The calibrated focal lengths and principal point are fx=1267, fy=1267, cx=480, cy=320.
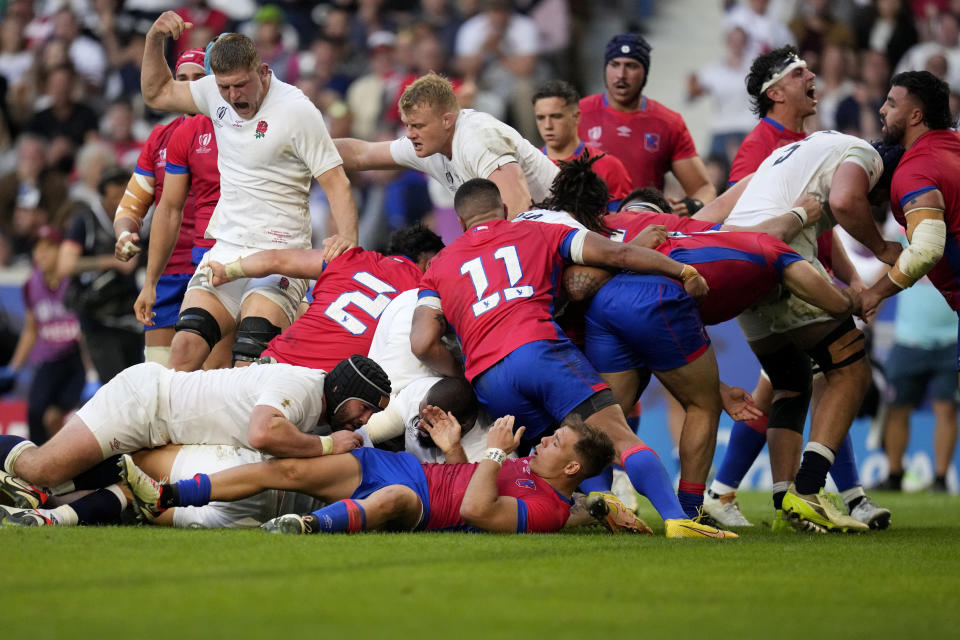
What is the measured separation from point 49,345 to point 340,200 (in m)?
6.76

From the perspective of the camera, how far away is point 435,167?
8328mm

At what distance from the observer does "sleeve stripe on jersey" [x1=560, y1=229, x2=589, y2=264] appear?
21.9 ft

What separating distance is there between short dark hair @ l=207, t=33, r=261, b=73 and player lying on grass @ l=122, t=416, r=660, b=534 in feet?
8.90

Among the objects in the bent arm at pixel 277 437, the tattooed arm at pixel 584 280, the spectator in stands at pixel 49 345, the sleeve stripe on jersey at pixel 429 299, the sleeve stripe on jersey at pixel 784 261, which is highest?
the sleeve stripe on jersey at pixel 784 261

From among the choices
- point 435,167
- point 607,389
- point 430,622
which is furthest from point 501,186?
point 430,622

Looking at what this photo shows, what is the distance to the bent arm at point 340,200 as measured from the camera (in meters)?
7.76

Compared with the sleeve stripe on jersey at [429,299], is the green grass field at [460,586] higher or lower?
lower

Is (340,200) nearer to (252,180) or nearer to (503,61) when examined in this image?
(252,180)

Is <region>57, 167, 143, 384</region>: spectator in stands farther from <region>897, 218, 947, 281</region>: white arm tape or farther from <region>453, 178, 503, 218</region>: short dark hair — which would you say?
<region>897, 218, 947, 281</region>: white arm tape

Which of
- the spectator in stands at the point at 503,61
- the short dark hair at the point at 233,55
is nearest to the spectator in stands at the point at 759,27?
the spectator in stands at the point at 503,61

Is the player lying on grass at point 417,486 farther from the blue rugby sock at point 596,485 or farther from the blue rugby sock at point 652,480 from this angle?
the blue rugby sock at point 596,485

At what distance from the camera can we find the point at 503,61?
A: 15.3m

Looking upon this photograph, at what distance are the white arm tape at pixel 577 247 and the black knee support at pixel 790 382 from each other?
1.77 meters

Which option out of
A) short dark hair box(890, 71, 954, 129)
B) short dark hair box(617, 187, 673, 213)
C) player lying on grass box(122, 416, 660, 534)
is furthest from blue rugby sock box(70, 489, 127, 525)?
short dark hair box(890, 71, 954, 129)
